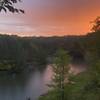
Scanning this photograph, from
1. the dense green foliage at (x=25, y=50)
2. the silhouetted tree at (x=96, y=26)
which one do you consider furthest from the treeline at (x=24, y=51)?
the silhouetted tree at (x=96, y=26)

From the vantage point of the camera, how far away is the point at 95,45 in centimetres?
1463

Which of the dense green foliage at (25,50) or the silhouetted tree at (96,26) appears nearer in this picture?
the silhouetted tree at (96,26)

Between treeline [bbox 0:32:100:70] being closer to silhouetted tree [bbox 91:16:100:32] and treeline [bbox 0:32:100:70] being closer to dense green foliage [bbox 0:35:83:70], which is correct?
dense green foliage [bbox 0:35:83:70]

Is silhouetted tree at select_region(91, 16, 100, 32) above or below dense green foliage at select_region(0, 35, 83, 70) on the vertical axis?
below

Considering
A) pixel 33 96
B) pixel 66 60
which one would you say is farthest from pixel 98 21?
pixel 33 96

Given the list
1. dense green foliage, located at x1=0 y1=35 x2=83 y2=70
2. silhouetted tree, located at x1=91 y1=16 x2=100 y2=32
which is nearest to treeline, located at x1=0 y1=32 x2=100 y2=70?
dense green foliage, located at x1=0 y1=35 x2=83 y2=70

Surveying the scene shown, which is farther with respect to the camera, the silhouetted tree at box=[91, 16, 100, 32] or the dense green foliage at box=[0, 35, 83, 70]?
the dense green foliage at box=[0, 35, 83, 70]

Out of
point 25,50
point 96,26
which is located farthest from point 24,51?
point 96,26

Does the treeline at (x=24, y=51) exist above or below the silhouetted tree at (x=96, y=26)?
above

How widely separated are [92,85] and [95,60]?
260cm

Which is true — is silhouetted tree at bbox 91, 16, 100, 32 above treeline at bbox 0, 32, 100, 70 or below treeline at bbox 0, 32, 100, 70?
below

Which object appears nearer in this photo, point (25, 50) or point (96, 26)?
point (96, 26)

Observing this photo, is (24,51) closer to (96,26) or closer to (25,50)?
(25,50)

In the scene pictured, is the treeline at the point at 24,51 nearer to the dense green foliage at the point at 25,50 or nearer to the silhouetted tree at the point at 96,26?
the dense green foliage at the point at 25,50
